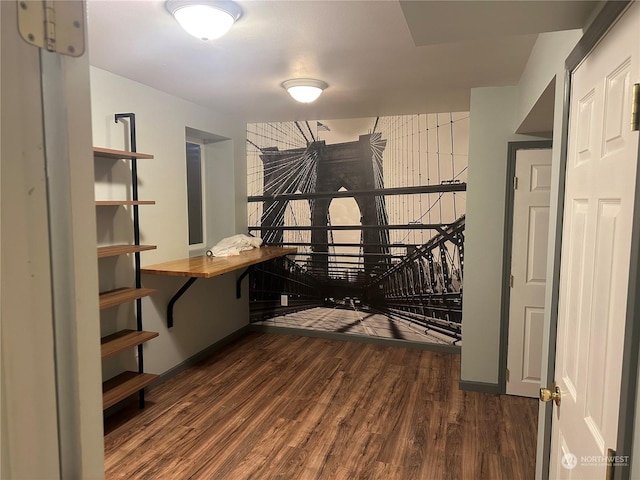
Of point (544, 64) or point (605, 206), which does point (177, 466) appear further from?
point (544, 64)

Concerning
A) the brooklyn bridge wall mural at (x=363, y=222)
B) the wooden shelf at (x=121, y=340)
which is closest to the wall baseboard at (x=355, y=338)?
the brooklyn bridge wall mural at (x=363, y=222)

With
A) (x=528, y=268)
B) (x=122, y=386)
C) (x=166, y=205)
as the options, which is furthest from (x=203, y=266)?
(x=528, y=268)

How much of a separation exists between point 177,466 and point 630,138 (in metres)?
2.56

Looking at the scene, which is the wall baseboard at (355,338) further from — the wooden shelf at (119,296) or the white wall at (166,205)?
the wooden shelf at (119,296)

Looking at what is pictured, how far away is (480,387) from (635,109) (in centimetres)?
288

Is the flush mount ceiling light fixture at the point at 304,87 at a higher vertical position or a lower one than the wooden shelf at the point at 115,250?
higher

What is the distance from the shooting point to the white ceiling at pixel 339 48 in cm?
117

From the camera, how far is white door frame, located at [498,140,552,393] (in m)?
3.01

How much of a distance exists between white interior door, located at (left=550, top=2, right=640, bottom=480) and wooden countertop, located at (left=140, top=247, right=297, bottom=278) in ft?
7.43

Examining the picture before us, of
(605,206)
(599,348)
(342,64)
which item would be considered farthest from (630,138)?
(342,64)

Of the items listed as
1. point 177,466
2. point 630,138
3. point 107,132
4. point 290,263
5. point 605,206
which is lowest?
point 177,466

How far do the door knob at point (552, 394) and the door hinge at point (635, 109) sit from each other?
0.91 m

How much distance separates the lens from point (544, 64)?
6.36 feet

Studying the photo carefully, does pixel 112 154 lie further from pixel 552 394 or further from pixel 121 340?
pixel 552 394
